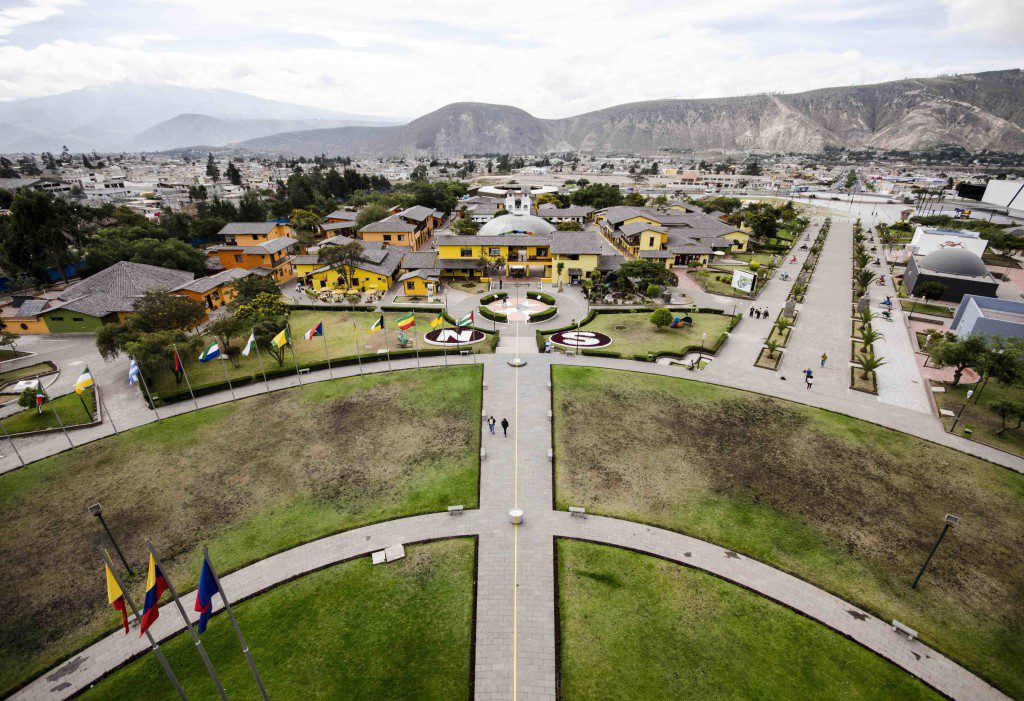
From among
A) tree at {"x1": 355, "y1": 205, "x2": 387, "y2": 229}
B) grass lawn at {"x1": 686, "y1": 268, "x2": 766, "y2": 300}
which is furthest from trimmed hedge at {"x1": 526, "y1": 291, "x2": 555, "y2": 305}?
tree at {"x1": 355, "y1": 205, "x2": 387, "y2": 229}

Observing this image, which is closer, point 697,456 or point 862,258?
point 697,456

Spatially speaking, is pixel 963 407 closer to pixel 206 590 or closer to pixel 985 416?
pixel 985 416

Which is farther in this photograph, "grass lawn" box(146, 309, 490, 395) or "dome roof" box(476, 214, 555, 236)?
"dome roof" box(476, 214, 555, 236)

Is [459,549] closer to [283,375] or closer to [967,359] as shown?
[283,375]

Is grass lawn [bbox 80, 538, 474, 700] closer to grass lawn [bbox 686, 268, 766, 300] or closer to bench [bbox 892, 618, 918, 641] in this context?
bench [bbox 892, 618, 918, 641]

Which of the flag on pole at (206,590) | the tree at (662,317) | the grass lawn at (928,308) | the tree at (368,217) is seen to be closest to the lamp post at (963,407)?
the tree at (662,317)

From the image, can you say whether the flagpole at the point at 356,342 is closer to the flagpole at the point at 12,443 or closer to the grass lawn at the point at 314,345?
the grass lawn at the point at 314,345

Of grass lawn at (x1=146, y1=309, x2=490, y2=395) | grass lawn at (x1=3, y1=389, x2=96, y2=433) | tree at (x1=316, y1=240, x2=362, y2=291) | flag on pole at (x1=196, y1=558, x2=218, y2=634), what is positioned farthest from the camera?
tree at (x1=316, y1=240, x2=362, y2=291)

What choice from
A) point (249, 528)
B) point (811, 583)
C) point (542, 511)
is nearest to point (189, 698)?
point (249, 528)
